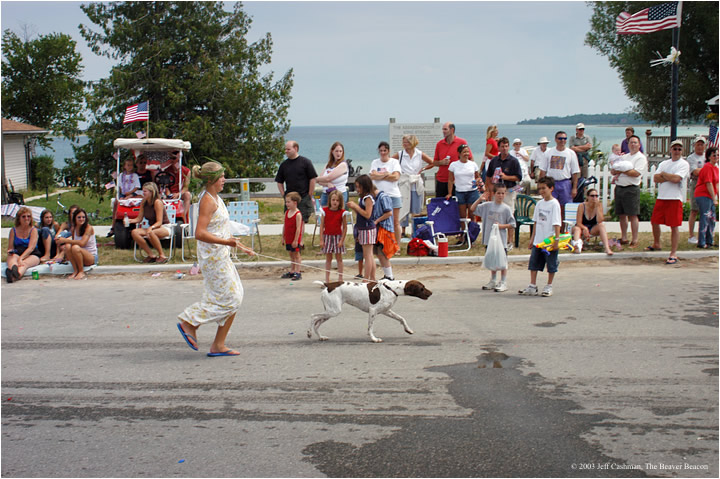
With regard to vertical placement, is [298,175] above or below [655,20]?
below

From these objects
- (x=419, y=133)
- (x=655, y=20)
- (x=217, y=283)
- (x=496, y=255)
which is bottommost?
(x=496, y=255)

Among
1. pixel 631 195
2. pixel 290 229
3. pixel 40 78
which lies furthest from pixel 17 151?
pixel 631 195

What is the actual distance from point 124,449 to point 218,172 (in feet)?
9.40

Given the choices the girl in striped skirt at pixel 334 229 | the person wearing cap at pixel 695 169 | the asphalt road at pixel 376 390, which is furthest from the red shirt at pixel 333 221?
the person wearing cap at pixel 695 169

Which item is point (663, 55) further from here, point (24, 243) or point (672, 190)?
point (24, 243)

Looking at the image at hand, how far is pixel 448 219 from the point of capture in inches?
520

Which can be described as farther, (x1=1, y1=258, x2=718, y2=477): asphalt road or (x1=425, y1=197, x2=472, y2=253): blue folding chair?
(x1=425, y1=197, x2=472, y2=253): blue folding chair

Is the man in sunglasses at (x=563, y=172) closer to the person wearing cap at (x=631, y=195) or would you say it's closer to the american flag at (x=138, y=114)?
the person wearing cap at (x=631, y=195)

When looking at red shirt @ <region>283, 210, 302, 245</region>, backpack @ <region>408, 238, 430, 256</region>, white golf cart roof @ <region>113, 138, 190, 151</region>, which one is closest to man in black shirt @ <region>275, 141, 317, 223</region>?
red shirt @ <region>283, 210, 302, 245</region>

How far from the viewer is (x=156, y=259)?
485 inches

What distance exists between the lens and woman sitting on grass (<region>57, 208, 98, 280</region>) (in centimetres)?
1147

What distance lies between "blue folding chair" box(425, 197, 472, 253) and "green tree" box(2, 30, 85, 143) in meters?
34.8

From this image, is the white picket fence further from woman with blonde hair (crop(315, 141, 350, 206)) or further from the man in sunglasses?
woman with blonde hair (crop(315, 141, 350, 206))

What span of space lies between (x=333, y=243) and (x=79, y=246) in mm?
4359
